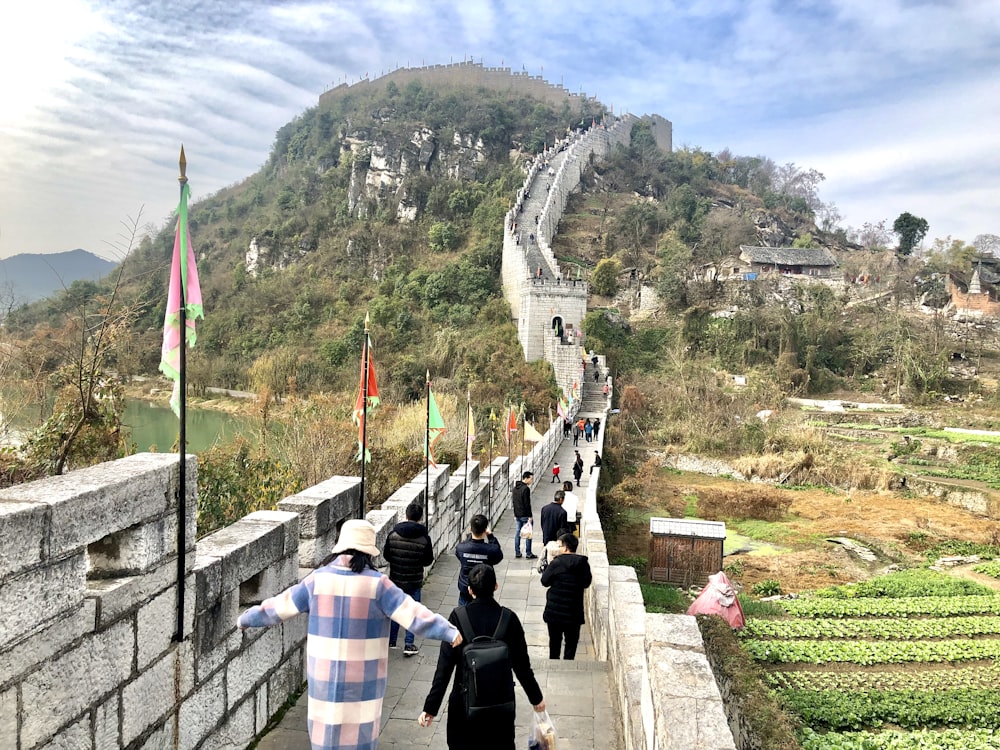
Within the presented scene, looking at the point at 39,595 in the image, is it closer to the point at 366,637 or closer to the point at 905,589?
the point at 366,637

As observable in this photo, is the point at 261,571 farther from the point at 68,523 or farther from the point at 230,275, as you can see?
the point at 230,275

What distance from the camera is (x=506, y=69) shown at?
86000 millimetres

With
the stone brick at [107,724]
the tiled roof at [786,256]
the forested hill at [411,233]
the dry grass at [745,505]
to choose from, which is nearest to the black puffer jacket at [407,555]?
the stone brick at [107,724]

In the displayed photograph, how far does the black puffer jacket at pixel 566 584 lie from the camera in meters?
6.25

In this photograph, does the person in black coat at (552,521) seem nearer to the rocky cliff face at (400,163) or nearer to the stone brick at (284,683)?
the stone brick at (284,683)

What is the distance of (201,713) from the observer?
3.99 meters

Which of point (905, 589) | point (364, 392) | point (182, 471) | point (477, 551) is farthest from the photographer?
point (905, 589)

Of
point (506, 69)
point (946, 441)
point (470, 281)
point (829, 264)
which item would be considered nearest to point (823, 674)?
point (946, 441)

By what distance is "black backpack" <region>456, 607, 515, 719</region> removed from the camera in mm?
3615

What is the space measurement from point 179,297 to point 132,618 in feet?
5.53

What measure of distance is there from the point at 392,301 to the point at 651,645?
4575cm

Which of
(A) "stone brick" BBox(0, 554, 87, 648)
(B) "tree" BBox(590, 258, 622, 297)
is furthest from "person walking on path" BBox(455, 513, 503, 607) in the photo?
(B) "tree" BBox(590, 258, 622, 297)

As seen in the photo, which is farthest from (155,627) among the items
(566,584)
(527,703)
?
Answer: (566,584)

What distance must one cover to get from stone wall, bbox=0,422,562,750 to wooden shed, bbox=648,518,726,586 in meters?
9.04
